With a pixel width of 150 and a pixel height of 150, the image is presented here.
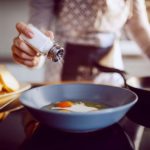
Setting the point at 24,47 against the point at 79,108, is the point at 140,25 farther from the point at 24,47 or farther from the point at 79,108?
the point at 79,108

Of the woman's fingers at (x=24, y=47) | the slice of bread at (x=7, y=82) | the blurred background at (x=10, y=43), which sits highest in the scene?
the woman's fingers at (x=24, y=47)

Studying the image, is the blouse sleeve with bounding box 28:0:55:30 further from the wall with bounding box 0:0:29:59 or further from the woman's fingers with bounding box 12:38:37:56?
the wall with bounding box 0:0:29:59

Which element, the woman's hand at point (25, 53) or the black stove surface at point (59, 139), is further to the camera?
the woman's hand at point (25, 53)

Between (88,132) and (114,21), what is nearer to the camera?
(88,132)

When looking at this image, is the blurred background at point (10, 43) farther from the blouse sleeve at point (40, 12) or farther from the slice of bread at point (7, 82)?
the slice of bread at point (7, 82)

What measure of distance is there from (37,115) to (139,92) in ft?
0.73

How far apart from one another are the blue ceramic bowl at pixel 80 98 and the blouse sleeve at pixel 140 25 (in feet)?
2.27

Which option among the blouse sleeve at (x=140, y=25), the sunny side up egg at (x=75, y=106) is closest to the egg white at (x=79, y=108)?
the sunny side up egg at (x=75, y=106)

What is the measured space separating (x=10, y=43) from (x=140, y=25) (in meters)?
0.95

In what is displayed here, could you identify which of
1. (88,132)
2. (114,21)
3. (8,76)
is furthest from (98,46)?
(88,132)

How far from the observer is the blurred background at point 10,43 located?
199 cm

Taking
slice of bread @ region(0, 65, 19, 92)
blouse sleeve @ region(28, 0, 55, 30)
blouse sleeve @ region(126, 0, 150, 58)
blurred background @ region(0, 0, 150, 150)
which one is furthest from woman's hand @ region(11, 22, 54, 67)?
blurred background @ region(0, 0, 150, 150)

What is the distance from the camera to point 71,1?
140 cm

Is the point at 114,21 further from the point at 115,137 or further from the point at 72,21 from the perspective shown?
the point at 115,137
